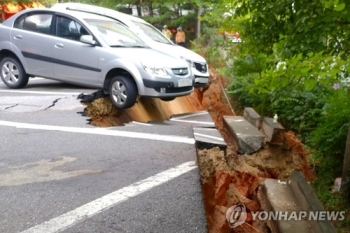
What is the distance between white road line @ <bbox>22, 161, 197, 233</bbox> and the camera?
320 cm

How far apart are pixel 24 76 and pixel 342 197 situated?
7557mm

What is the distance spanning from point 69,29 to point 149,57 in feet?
7.37

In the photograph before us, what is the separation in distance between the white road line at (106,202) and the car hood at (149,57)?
340cm

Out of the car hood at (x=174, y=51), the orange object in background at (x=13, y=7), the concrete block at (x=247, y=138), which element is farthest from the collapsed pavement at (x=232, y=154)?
the orange object in background at (x=13, y=7)

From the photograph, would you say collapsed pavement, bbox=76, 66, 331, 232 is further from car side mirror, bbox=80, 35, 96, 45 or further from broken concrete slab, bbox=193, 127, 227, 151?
car side mirror, bbox=80, 35, 96, 45

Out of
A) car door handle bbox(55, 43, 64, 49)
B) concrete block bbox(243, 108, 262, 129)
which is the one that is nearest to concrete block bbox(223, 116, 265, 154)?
concrete block bbox(243, 108, 262, 129)

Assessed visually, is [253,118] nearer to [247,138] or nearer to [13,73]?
[247,138]

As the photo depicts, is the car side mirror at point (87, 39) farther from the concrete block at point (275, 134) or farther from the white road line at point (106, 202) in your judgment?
the white road line at point (106, 202)

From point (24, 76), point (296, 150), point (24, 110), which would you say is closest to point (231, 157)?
point (296, 150)

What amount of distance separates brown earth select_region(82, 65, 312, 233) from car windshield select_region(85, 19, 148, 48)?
1.28m

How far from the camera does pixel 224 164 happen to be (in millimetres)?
5465

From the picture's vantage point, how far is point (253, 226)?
13.0ft

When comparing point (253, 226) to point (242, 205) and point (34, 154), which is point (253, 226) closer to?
point (242, 205)

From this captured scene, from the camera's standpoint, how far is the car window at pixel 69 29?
8.54m
